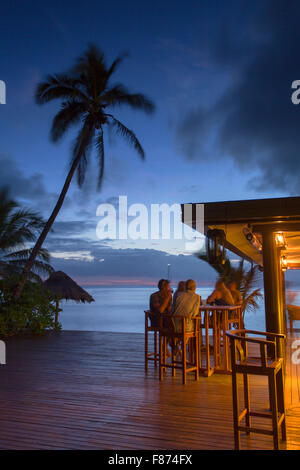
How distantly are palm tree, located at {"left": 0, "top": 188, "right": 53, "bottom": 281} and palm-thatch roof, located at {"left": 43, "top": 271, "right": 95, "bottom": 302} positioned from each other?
4.09 m

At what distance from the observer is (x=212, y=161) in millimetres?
13062

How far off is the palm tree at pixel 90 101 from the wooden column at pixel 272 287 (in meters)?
7.18

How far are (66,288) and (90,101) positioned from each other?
24.9ft

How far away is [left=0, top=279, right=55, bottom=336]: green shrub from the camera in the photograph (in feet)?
29.8

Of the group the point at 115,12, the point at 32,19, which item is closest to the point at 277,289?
the point at 115,12

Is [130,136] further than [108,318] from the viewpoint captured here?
No

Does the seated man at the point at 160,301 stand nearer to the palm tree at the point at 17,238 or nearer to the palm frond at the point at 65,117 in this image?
the palm tree at the point at 17,238

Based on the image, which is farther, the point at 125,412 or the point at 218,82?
the point at 218,82

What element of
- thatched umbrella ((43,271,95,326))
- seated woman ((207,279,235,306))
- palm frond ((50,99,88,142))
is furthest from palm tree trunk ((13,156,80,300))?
seated woman ((207,279,235,306))

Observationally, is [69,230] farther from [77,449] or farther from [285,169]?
[77,449]

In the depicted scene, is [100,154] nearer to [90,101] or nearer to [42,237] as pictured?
[90,101]

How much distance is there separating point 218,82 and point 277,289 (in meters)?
7.70

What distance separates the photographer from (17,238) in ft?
33.8

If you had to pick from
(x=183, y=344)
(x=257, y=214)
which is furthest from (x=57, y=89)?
(x=183, y=344)
